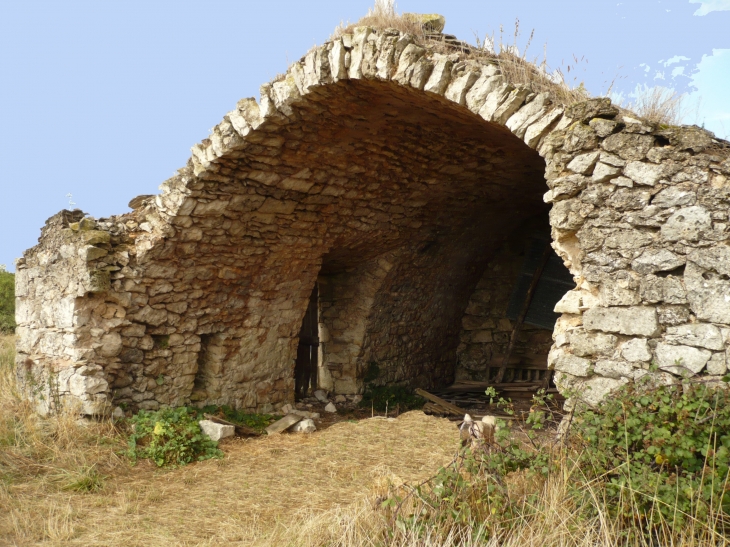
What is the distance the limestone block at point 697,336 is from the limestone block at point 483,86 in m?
1.83

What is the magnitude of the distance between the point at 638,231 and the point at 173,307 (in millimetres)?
4301

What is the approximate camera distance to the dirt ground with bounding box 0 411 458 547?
4023 mm

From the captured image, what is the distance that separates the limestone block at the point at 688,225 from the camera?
3529mm

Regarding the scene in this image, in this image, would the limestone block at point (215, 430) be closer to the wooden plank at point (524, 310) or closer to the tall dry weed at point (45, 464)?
the tall dry weed at point (45, 464)

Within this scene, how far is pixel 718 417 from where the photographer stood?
10.6ft

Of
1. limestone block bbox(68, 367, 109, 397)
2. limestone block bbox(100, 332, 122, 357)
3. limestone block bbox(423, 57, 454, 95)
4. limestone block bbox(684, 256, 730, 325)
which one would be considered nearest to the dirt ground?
limestone block bbox(68, 367, 109, 397)

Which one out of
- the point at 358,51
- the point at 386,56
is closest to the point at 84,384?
the point at 358,51

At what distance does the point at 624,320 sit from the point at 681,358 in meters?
0.36

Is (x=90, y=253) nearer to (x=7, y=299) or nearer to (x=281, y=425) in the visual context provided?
(x=281, y=425)

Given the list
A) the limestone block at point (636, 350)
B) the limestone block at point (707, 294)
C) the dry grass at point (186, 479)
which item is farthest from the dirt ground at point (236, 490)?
the limestone block at point (707, 294)

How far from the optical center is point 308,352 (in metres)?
8.35

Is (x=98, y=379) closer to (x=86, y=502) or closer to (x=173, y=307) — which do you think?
(x=173, y=307)

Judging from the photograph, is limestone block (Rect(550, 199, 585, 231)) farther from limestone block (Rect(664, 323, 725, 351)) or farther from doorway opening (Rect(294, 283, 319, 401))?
doorway opening (Rect(294, 283, 319, 401))

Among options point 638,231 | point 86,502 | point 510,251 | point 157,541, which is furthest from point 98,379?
point 510,251
